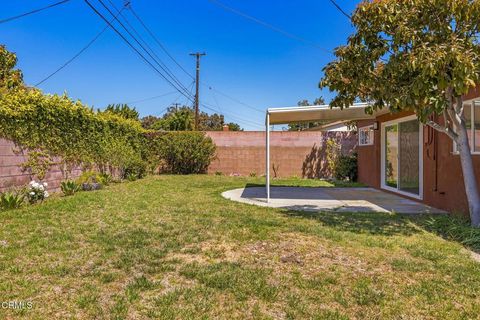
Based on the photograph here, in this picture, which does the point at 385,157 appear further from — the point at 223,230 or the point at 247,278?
the point at 247,278

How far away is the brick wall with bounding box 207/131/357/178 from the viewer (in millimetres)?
17016

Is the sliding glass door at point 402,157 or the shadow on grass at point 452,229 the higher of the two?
the sliding glass door at point 402,157

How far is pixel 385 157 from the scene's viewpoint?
39.2 feet

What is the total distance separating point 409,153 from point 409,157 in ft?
0.37

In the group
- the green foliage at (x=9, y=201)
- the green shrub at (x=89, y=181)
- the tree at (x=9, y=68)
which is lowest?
the green foliage at (x=9, y=201)

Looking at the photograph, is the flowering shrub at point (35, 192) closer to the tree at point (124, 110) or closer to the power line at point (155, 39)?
the power line at point (155, 39)

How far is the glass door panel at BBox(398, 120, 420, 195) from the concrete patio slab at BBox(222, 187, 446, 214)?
0.44m

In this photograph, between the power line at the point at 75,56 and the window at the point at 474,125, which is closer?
the window at the point at 474,125

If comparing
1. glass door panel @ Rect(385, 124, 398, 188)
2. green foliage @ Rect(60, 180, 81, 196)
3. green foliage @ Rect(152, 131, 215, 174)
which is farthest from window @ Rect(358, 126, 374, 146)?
green foliage @ Rect(60, 180, 81, 196)

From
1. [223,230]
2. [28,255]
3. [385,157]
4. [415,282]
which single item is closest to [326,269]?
[415,282]

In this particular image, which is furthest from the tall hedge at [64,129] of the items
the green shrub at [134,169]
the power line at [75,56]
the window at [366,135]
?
the window at [366,135]

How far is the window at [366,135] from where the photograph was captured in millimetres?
13203

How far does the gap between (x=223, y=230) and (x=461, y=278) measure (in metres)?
3.32

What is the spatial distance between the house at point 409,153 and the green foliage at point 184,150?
23.1 feet
